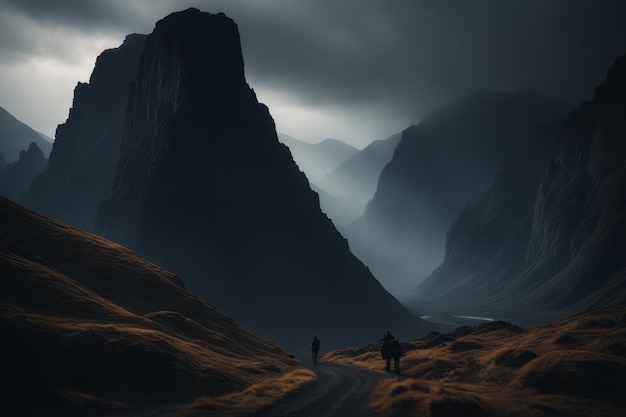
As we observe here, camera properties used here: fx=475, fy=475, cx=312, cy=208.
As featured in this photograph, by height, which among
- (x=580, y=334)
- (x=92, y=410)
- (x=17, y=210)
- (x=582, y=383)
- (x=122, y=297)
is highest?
(x=17, y=210)

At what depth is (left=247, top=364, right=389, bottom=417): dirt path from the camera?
90.0 ft

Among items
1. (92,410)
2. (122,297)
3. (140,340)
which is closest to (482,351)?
(140,340)

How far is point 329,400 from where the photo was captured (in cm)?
3170

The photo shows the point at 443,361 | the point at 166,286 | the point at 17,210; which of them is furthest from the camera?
the point at 166,286

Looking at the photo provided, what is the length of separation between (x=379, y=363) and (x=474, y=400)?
34764mm

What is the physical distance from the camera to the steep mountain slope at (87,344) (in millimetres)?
29625

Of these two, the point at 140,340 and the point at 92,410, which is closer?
the point at 92,410

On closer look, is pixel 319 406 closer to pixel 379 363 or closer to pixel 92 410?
pixel 92 410

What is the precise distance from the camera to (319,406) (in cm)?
2948

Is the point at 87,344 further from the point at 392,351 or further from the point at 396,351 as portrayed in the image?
the point at 392,351

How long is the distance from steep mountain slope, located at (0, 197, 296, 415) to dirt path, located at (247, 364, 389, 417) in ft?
23.9

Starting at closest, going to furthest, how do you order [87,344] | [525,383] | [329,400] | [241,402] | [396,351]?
1. [241,402]
2. [329,400]
3. [525,383]
4. [87,344]
5. [396,351]

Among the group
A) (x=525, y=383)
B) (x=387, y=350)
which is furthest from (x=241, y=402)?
(x=387, y=350)

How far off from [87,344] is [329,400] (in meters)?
19.6
